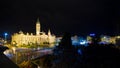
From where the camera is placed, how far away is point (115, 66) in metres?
7.68

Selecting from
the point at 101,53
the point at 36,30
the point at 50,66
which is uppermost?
the point at 36,30

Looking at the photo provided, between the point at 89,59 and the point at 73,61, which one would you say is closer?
the point at 89,59

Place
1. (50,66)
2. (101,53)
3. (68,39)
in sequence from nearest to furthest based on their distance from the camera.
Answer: (101,53) < (50,66) < (68,39)

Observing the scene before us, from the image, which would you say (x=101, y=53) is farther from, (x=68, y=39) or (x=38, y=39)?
(x=38, y=39)

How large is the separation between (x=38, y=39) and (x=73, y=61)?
→ 4830 cm

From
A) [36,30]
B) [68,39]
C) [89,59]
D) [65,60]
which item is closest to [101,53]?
[89,59]

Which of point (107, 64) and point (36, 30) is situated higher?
point (36, 30)

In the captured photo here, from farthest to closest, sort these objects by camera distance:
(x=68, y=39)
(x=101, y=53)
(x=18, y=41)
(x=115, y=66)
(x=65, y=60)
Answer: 1. (x=18, y=41)
2. (x=68, y=39)
3. (x=65, y=60)
4. (x=101, y=53)
5. (x=115, y=66)

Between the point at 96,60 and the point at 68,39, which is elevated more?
the point at 68,39

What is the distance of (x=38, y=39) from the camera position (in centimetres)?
5862

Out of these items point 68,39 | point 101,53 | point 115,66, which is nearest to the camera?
point 115,66

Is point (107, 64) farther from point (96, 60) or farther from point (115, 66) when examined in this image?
point (96, 60)

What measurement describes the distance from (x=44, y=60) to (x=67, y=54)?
2688mm

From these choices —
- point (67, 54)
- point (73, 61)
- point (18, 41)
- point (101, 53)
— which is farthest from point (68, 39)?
point (18, 41)
